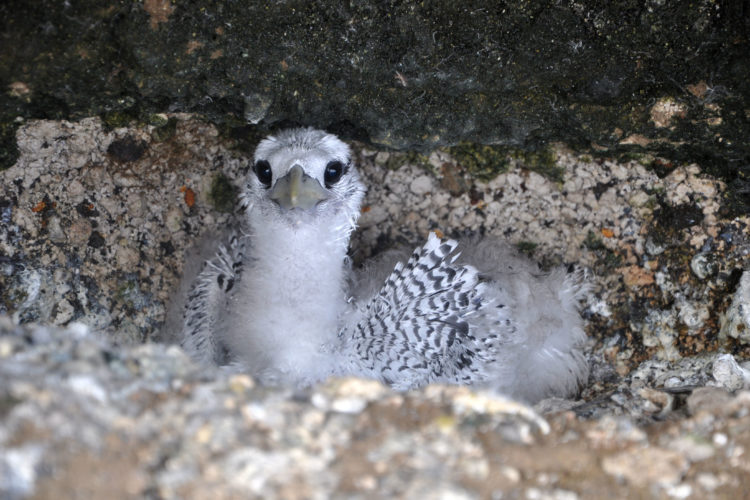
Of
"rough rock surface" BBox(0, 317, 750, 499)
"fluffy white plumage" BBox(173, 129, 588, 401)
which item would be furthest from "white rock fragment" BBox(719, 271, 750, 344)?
"rough rock surface" BBox(0, 317, 750, 499)

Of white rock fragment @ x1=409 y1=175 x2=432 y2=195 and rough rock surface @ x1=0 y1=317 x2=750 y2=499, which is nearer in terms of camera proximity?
rough rock surface @ x1=0 y1=317 x2=750 y2=499

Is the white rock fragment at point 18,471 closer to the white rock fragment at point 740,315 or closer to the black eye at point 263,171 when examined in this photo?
the black eye at point 263,171

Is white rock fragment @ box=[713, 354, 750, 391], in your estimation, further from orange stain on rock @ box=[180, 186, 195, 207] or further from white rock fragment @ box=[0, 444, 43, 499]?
orange stain on rock @ box=[180, 186, 195, 207]

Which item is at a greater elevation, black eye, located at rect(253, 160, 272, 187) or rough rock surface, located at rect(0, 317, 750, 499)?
black eye, located at rect(253, 160, 272, 187)

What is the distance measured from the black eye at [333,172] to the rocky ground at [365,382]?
513mm

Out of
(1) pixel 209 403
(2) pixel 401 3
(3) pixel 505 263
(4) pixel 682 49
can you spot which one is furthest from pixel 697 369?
(1) pixel 209 403

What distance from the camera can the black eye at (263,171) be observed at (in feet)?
8.31

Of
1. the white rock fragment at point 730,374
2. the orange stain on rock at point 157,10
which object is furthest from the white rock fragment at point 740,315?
the orange stain on rock at point 157,10

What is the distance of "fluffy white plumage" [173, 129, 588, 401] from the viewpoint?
2453 millimetres

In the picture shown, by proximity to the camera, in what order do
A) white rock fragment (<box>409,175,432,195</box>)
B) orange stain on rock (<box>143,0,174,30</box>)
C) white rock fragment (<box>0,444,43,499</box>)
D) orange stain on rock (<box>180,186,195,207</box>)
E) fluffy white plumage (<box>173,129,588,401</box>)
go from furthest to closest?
white rock fragment (<box>409,175,432,195</box>) < orange stain on rock (<box>180,186,195,207</box>) < fluffy white plumage (<box>173,129,588,401</box>) < orange stain on rock (<box>143,0,174,30</box>) < white rock fragment (<box>0,444,43,499</box>)

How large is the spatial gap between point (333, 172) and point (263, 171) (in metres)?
0.29

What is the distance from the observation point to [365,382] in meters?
1.52

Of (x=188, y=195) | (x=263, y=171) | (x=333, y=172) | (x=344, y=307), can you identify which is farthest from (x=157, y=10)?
(x=344, y=307)

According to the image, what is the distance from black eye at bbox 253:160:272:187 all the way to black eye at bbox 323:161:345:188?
0.23 metres
